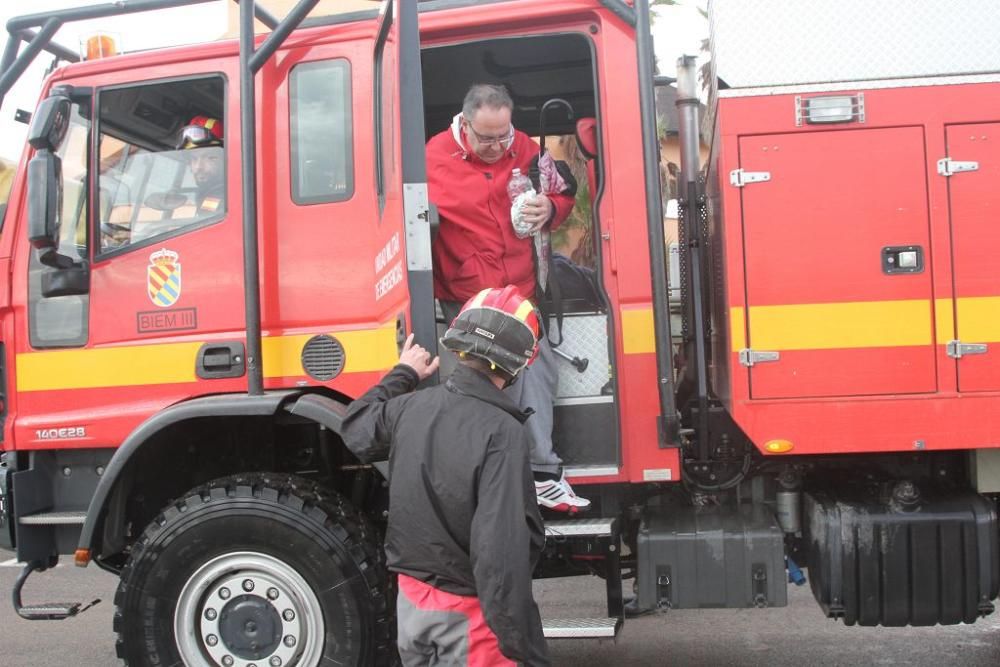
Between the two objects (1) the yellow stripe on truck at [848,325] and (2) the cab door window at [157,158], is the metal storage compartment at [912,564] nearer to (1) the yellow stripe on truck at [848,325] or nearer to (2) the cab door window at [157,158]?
(1) the yellow stripe on truck at [848,325]

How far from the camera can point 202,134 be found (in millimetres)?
4109

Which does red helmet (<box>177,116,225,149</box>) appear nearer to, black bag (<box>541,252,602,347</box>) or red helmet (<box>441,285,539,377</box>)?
black bag (<box>541,252,602,347</box>)

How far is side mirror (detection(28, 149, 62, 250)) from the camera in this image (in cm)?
379

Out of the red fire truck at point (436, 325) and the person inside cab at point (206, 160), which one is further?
the person inside cab at point (206, 160)

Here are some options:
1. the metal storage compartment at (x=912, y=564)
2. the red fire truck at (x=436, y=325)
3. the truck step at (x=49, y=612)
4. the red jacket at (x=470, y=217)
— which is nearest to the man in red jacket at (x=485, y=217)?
the red jacket at (x=470, y=217)

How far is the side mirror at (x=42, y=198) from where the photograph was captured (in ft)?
12.4

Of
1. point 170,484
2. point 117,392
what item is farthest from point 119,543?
point 117,392

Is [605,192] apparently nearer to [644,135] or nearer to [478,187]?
[644,135]

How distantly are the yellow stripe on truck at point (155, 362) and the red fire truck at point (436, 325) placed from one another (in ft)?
0.04

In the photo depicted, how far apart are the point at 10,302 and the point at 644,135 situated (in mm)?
2855

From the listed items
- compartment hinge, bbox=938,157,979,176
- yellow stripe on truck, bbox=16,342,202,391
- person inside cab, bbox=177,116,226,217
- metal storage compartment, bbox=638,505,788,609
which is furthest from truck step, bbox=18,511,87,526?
compartment hinge, bbox=938,157,979,176

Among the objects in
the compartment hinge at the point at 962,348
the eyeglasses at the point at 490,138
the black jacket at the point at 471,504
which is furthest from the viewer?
the eyeglasses at the point at 490,138

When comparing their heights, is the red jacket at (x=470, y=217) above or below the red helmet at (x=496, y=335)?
above

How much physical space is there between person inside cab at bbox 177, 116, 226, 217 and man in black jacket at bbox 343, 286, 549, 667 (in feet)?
5.52
